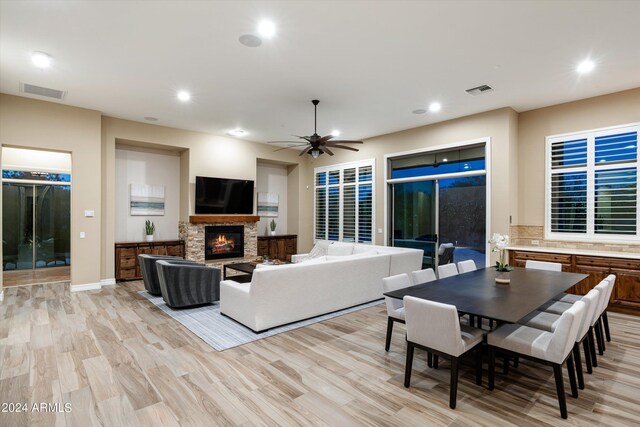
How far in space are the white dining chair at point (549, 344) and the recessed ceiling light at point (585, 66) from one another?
3567mm

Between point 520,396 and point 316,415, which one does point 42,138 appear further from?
point 520,396

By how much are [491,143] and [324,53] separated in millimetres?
3915

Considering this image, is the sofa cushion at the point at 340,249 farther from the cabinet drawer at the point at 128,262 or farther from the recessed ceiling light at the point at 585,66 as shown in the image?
the recessed ceiling light at the point at 585,66

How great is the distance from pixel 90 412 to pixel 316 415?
1.75 m

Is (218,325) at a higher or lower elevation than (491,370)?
lower

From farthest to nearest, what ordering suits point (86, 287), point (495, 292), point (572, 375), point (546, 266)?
point (86, 287) < point (546, 266) < point (495, 292) < point (572, 375)

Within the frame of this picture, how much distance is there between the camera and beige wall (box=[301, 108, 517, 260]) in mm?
6121

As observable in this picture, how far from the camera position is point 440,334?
2.68m

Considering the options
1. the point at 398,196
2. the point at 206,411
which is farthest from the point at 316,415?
the point at 398,196

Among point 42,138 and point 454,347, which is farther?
point 42,138

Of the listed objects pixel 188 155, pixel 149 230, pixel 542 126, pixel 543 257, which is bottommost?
pixel 543 257

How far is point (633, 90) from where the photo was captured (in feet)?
17.4

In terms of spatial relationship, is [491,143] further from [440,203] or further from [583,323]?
[583,323]

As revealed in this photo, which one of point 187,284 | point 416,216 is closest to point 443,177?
point 416,216
